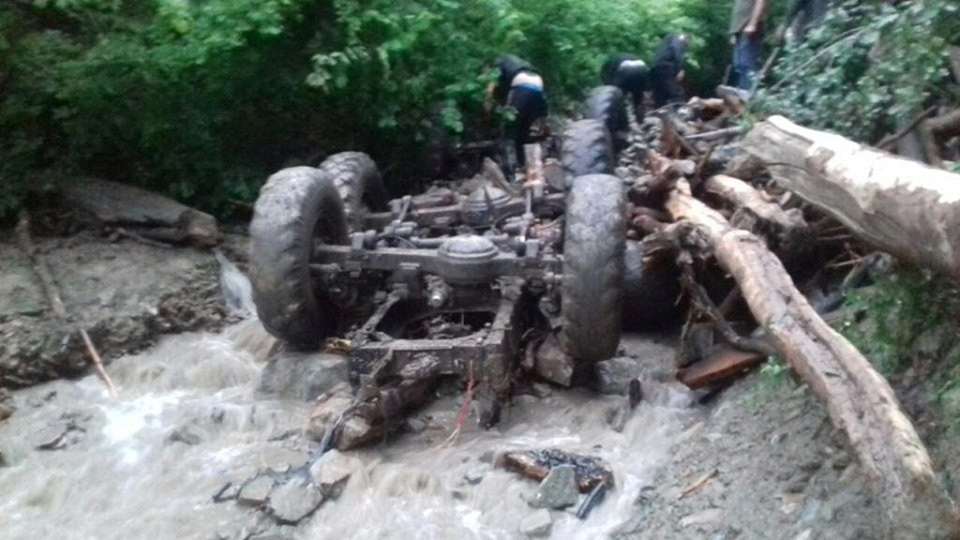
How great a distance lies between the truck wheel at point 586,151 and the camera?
7660mm

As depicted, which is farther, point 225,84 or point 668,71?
point 668,71

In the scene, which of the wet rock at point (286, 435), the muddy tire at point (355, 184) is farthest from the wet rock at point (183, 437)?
the muddy tire at point (355, 184)

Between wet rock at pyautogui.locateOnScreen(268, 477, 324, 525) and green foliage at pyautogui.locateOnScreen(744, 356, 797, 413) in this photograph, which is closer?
green foliage at pyautogui.locateOnScreen(744, 356, 797, 413)

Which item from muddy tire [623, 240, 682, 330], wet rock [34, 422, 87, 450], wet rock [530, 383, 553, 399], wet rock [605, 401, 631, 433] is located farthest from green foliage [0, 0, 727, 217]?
wet rock [605, 401, 631, 433]

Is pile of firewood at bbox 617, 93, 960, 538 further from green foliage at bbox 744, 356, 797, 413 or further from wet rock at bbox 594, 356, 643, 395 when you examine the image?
wet rock at bbox 594, 356, 643, 395

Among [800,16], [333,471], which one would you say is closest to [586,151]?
[800,16]

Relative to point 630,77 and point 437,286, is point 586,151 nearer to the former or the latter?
point 437,286

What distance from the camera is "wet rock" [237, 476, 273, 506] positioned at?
17.2ft

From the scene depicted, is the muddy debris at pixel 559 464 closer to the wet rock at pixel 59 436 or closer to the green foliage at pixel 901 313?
the green foliage at pixel 901 313

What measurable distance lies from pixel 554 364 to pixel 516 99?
11.4 ft

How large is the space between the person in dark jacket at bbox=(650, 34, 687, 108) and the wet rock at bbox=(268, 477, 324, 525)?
23.8 ft

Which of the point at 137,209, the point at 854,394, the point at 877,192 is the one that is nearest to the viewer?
the point at 854,394

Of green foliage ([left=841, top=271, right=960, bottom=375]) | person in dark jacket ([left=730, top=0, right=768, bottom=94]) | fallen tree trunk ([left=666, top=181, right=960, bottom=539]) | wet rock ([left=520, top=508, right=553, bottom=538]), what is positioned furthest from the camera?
person in dark jacket ([left=730, top=0, right=768, bottom=94])

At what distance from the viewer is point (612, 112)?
9031 mm
